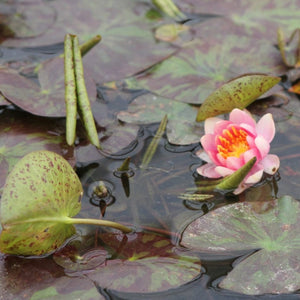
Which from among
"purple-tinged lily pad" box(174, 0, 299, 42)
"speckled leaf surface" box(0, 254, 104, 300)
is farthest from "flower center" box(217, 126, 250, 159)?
"purple-tinged lily pad" box(174, 0, 299, 42)

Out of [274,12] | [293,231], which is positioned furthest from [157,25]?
[293,231]

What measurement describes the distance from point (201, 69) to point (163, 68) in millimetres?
192

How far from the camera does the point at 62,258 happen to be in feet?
5.46

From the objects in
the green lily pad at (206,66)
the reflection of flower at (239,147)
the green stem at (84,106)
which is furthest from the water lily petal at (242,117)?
the green stem at (84,106)

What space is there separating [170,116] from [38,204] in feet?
2.79

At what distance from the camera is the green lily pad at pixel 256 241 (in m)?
1.51

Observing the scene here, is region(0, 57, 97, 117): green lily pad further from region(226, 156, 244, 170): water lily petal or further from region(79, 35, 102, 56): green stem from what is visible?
region(226, 156, 244, 170): water lily petal

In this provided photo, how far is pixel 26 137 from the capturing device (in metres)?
2.02

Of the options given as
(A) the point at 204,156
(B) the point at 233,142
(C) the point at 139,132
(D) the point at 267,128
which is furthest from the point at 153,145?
(D) the point at 267,128

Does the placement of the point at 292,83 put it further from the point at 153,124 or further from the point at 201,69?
the point at 153,124

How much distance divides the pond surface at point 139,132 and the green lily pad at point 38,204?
0.10m

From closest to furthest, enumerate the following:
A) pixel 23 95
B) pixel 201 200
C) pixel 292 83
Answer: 1. pixel 201 200
2. pixel 23 95
3. pixel 292 83

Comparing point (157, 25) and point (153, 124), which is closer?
point (153, 124)

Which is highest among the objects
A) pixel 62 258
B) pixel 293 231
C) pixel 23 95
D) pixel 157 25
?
pixel 157 25
